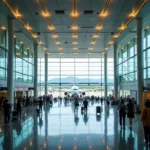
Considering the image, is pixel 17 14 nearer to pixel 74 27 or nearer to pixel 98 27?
pixel 74 27

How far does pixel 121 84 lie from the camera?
132ft

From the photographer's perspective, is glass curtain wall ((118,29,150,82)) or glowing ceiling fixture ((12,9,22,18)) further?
glass curtain wall ((118,29,150,82))

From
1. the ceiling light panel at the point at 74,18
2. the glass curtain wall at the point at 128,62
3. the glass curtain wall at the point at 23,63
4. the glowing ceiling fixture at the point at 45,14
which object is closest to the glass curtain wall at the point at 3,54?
the glass curtain wall at the point at 23,63

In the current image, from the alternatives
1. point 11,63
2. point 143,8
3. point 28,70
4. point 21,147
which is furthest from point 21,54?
point 21,147

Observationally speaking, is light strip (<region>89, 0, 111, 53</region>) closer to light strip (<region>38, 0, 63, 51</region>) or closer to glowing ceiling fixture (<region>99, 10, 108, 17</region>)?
glowing ceiling fixture (<region>99, 10, 108, 17</region>)

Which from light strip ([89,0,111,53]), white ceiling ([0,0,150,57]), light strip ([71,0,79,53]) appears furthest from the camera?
light strip ([89,0,111,53])

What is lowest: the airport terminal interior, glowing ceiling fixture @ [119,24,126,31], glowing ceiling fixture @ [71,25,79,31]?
the airport terminal interior

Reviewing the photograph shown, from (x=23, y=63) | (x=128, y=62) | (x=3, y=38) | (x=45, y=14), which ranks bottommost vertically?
(x=23, y=63)

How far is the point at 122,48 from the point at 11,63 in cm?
2420

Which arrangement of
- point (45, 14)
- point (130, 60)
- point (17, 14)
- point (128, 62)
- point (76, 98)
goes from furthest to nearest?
1. point (128, 62)
2. point (130, 60)
3. point (76, 98)
4. point (17, 14)
5. point (45, 14)

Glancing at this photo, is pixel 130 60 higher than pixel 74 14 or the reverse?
the reverse

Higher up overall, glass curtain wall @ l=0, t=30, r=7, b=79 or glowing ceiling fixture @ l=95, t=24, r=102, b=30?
glowing ceiling fixture @ l=95, t=24, r=102, b=30

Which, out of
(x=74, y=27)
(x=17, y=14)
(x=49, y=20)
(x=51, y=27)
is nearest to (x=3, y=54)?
(x=51, y=27)

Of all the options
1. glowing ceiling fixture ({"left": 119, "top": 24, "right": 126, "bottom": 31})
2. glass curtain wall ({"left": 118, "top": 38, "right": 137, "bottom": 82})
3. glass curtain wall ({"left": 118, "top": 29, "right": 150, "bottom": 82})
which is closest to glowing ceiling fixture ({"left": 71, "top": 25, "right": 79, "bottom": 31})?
glowing ceiling fixture ({"left": 119, "top": 24, "right": 126, "bottom": 31})
